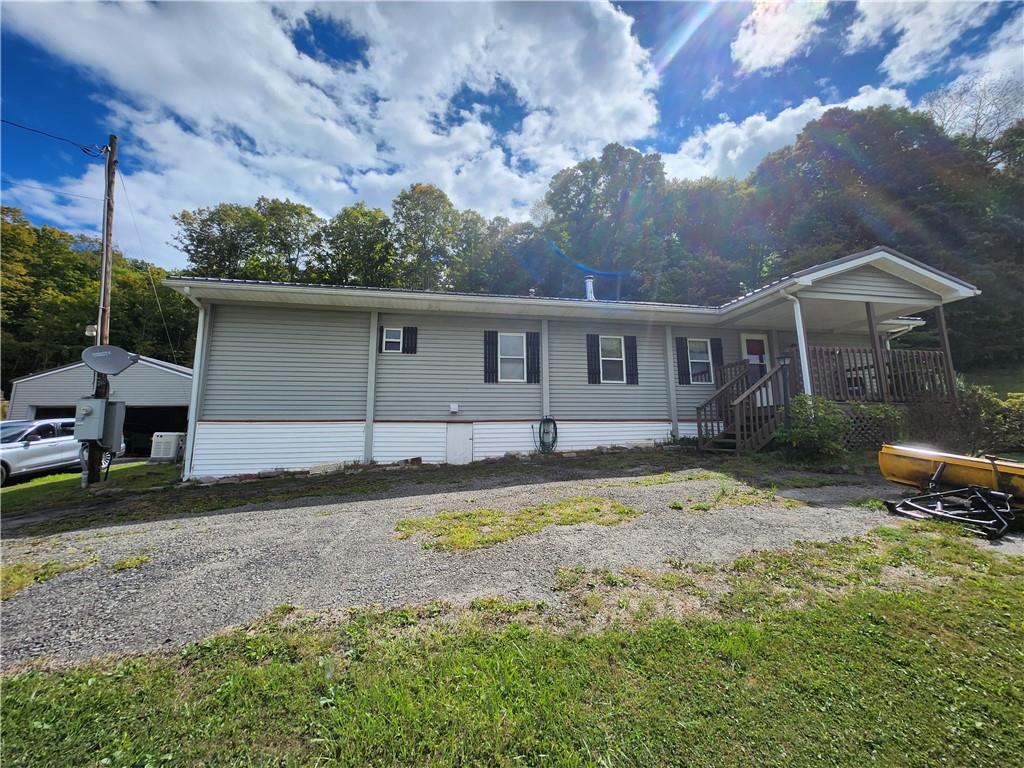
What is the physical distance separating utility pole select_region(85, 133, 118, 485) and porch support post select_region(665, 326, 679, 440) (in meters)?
11.6

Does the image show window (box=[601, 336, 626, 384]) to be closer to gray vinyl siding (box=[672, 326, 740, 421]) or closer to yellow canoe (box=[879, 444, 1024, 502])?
gray vinyl siding (box=[672, 326, 740, 421])

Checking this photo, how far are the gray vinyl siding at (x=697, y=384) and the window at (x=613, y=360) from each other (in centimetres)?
134

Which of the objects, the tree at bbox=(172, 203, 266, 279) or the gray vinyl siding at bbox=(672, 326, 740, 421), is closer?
the gray vinyl siding at bbox=(672, 326, 740, 421)

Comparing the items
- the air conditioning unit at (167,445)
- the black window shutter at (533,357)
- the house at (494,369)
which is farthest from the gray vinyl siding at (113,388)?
the black window shutter at (533,357)

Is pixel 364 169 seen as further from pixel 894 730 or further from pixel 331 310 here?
pixel 894 730

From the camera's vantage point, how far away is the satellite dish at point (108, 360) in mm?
6730

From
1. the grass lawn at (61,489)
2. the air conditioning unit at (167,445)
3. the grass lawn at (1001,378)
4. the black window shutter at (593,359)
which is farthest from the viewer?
the grass lawn at (1001,378)

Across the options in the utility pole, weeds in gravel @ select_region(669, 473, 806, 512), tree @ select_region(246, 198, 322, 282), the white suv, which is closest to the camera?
weeds in gravel @ select_region(669, 473, 806, 512)

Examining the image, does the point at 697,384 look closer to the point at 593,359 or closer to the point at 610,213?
the point at 593,359

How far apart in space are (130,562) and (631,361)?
918 cm

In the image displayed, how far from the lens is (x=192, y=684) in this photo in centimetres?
188

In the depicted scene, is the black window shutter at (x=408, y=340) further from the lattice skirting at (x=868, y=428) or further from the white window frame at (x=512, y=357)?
the lattice skirting at (x=868, y=428)

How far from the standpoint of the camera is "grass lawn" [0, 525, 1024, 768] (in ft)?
4.89

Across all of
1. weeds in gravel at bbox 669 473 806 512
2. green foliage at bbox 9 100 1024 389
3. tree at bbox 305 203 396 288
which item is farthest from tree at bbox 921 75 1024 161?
tree at bbox 305 203 396 288
